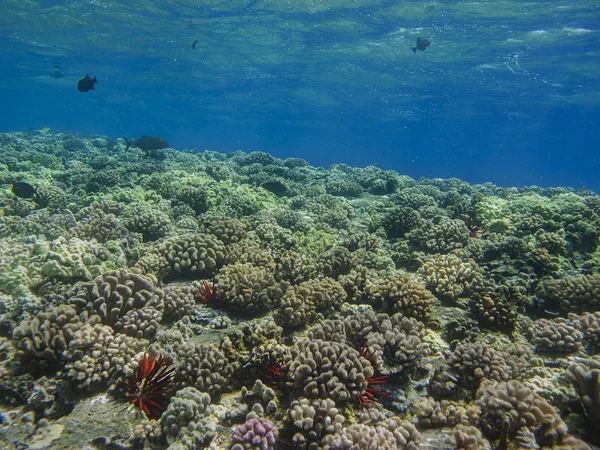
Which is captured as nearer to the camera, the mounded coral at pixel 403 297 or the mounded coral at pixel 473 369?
the mounded coral at pixel 473 369

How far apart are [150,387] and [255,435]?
1622 mm

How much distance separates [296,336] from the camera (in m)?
5.50

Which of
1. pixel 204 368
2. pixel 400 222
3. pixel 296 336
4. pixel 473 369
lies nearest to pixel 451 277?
pixel 473 369

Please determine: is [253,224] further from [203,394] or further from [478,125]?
[478,125]

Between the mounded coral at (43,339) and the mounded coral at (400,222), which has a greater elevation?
the mounded coral at (400,222)

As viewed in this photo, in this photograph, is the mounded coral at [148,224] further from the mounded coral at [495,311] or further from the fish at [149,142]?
the mounded coral at [495,311]

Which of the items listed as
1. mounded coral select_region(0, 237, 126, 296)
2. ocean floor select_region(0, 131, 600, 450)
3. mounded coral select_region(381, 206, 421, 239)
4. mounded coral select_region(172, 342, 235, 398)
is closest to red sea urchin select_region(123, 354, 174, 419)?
ocean floor select_region(0, 131, 600, 450)

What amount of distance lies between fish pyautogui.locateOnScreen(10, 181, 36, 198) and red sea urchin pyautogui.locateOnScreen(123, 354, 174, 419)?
33.9 feet

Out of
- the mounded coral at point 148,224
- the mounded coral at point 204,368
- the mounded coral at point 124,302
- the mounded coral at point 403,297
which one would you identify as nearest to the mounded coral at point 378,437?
the mounded coral at point 204,368

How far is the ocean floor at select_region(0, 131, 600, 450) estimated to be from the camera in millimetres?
3709

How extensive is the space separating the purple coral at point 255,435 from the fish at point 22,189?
11997 mm

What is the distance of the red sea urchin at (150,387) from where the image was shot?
4.05m

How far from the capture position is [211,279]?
287 inches

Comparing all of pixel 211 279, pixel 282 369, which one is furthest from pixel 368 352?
pixel 211 279
